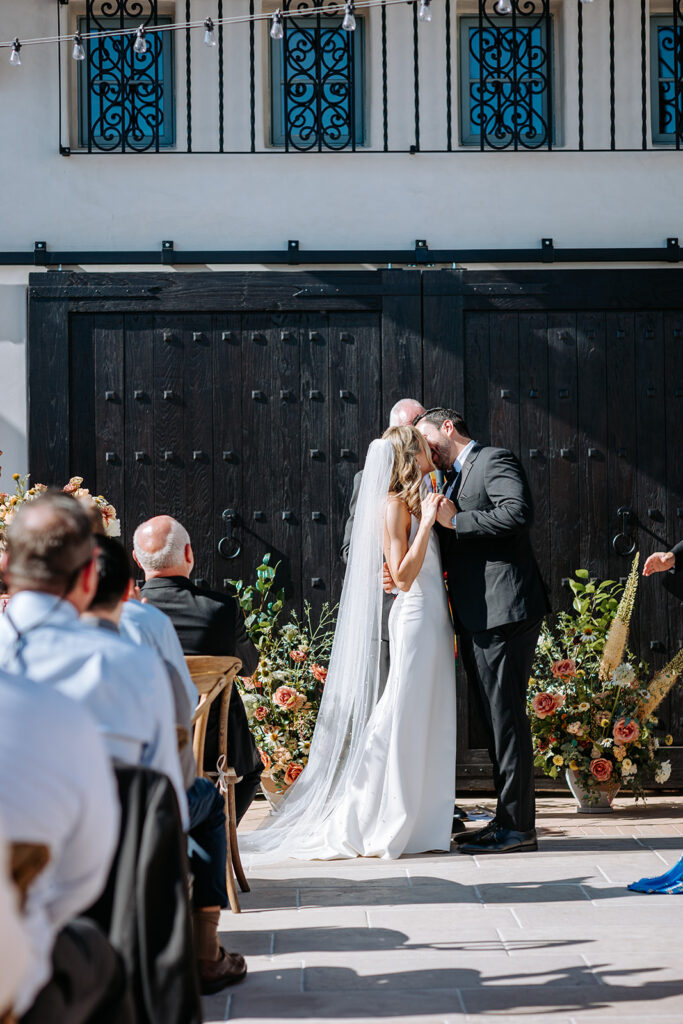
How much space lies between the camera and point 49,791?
176cm

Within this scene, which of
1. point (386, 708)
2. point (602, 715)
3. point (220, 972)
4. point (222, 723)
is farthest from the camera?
point (602, 715)

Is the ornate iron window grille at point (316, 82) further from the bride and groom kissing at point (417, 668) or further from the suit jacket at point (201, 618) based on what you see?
the suit jacket at point (201, 618)

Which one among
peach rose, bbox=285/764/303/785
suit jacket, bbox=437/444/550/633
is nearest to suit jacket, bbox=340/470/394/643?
suit jacket, bbox=437/444/550/633

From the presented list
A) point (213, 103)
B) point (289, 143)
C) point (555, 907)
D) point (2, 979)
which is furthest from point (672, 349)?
point (2, 979)

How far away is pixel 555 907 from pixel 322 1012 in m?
1.28

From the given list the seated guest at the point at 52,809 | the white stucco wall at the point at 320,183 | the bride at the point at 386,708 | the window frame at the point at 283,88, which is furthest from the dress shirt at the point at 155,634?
the window frame at the point at 283,88

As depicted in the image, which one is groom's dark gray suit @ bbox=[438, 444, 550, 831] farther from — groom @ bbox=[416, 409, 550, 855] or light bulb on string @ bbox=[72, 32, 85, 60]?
light bulb on string @ bbox=[72, 32, 85, 60]

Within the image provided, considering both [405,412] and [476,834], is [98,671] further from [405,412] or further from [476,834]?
[405,412]

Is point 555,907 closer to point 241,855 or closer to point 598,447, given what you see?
point 241,855

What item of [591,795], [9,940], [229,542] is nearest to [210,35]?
[229,542]

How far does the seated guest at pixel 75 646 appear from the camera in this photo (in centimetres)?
219

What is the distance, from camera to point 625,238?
6.36 m

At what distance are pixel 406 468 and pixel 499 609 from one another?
731 mm

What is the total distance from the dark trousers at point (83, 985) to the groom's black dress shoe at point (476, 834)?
11.0 feet
